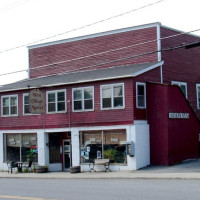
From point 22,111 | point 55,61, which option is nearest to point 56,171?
point 22,111

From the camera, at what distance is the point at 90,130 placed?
2916 cm

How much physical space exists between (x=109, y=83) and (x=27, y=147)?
9.12m

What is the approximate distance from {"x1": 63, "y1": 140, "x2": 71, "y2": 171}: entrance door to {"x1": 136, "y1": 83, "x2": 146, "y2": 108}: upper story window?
266 inches

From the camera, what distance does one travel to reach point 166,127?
27.3 m

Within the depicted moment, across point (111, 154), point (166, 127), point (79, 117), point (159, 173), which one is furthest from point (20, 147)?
point (159, 173)

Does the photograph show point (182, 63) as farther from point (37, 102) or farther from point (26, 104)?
point (26, 104)

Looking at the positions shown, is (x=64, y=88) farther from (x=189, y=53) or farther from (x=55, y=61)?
(x=189, y=53)

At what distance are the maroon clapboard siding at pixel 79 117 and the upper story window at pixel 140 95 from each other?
66 cm

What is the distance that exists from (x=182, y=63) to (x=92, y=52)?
701cm

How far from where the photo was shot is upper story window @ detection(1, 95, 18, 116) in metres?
33.5

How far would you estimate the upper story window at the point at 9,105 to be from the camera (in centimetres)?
3353

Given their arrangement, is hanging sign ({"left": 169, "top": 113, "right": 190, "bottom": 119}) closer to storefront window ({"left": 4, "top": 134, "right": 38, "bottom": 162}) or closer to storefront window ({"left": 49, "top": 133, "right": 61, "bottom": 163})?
storefront window ({"left": 49, "top": 133, "right": 61, "bottom": 163})

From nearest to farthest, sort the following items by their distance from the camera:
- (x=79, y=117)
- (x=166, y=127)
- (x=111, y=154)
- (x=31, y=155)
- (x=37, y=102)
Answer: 1. (x=166, y=127)
2. (x=111, y=154)
3. (x=79, y=117)
4. (x=37, y=102)
5. (x=31, y=155)

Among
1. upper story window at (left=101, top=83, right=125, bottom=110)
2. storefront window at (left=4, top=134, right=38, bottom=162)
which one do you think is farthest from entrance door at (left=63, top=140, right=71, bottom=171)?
upper story window at (left=101, top=83, right=125, bottom=110)
